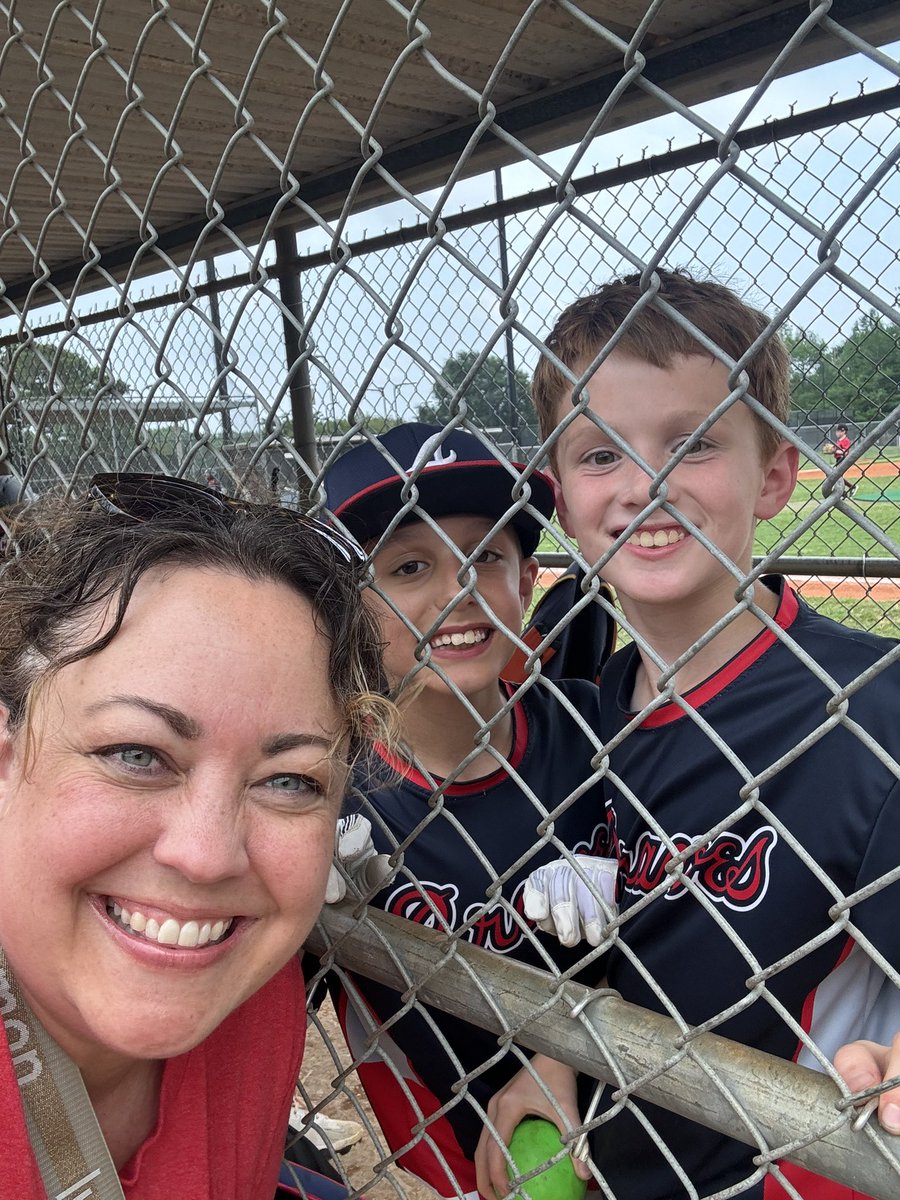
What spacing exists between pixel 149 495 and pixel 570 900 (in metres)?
0.85

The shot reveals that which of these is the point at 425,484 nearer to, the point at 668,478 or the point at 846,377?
the point at 668,478

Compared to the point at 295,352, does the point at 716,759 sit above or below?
below

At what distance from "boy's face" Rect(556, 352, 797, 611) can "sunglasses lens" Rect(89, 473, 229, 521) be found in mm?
608

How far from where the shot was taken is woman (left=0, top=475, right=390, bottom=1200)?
3.49ft

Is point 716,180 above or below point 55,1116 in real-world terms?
above

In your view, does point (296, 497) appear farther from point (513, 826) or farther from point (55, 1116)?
point (55, 1116)

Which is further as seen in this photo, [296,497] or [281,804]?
[296,497]

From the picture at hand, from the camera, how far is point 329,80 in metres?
1.21

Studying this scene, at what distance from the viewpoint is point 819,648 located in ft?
4.63

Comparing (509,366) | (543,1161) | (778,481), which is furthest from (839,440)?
(543,1161)

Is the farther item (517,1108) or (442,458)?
(442,458)

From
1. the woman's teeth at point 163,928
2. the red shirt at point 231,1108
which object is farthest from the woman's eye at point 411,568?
the woman's teeth at point 163,928

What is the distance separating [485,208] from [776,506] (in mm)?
2384

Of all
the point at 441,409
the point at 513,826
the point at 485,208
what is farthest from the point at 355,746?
the point at 441,409
